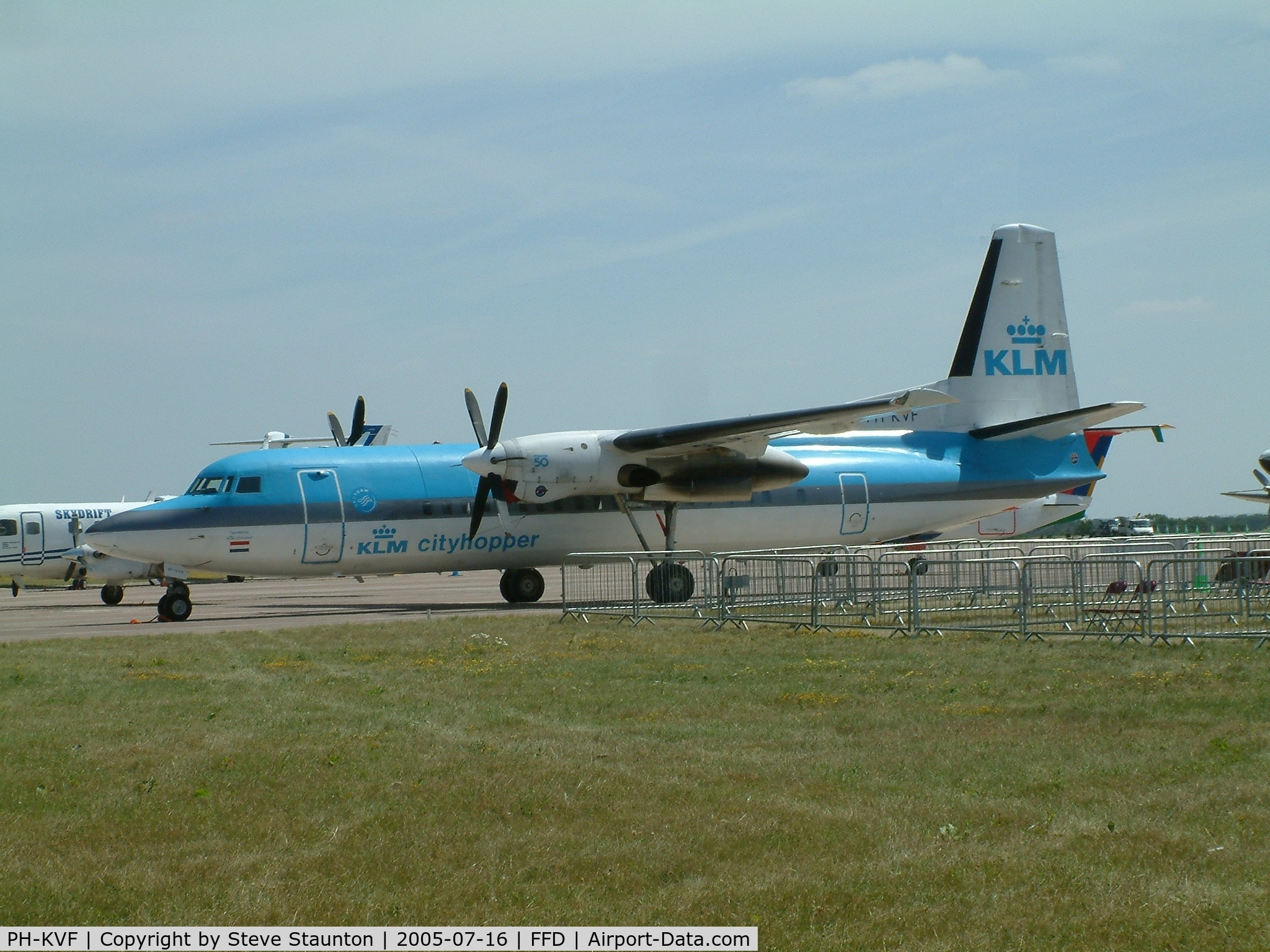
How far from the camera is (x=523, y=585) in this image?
27.9 m

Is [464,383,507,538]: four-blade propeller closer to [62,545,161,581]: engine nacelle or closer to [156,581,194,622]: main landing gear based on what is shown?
[156,581,194,622]: main landing gear

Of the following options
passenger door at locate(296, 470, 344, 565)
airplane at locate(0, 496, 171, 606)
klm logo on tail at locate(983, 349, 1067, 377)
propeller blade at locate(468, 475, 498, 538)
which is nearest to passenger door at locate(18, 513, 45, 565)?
airplane at locate(0, 496, 171, 606)

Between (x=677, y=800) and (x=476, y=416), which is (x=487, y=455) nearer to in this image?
(x=476, y=416)

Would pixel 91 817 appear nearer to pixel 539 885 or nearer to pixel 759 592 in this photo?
pixel 539 885

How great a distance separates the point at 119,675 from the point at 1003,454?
22730 mm

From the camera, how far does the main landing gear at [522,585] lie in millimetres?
27906

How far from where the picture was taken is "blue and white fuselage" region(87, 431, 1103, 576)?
959 inches

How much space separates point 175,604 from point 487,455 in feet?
A: 21.4

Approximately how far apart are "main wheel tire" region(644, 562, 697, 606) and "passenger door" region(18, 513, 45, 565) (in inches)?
954

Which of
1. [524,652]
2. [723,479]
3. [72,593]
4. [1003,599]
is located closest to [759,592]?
[1003,599]

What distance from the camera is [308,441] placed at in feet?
146

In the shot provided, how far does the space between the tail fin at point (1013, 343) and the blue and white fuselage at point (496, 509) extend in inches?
46.3

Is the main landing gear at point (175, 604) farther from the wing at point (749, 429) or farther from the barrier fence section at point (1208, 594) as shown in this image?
the barrier fence section at point (1208, 594)

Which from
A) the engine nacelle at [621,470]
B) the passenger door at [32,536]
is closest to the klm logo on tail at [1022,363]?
the engine nacelle at [621,470]
